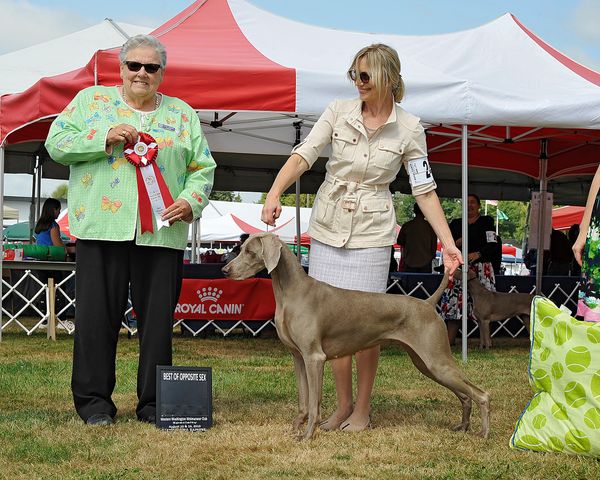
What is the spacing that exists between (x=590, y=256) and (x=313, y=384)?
134cm

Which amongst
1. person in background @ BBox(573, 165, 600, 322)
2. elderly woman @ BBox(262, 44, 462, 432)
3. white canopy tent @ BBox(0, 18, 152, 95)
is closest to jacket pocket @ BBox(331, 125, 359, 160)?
elderly woman @ BBox(262, 44, 462, 432)

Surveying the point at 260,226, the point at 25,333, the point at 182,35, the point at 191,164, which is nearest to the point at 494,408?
the point at 191,164

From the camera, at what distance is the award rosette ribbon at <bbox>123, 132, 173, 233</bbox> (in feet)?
13.0

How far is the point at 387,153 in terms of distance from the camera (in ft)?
13.6

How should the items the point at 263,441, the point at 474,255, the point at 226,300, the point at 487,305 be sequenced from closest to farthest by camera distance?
the point at 263,441, the point at 474,255, the point at 487,305, the point at 226,300

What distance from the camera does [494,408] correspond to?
491cm

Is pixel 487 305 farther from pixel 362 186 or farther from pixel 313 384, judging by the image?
pixel 313 384

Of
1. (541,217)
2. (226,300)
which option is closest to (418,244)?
(541,217)

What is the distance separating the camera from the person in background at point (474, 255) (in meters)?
8.86

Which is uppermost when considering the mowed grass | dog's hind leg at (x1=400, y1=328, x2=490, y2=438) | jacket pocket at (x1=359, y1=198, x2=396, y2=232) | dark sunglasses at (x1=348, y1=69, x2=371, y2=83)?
dark sunglasses at (x1=348, y1=69, x2=371, y2=83)

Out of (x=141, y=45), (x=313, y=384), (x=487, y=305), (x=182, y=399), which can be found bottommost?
(x=182, y=399)

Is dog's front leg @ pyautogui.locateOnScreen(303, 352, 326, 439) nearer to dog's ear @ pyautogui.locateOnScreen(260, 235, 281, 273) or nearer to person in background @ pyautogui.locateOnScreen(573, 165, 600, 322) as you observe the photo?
dog's ear @ pyautogui.locateOnScreen(260, 235, 281, 273)

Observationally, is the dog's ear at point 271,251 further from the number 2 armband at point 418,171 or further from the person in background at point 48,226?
the person in background at point 48,226

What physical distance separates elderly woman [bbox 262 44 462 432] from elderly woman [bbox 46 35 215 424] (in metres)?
0.58
